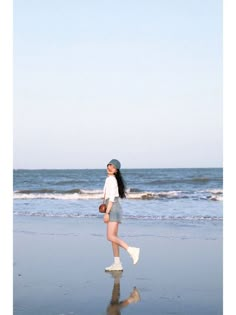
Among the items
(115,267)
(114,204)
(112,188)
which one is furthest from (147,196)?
(115,267)

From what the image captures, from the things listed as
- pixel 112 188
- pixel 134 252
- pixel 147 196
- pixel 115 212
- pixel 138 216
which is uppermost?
pixel 112 188

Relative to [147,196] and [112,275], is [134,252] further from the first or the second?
[147,196]

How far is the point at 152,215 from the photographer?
1166cm

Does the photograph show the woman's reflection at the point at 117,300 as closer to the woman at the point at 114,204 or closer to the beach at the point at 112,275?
the beach at the point at 112,275

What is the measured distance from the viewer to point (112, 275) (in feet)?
18.7

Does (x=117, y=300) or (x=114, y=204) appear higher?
(x=114, y=204)

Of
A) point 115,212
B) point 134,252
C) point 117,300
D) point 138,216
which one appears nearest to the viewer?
point 117,300

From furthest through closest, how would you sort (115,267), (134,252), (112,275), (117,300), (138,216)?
1. (138,216)
2. (134,252)
3. (115,267)
4. (112,275)
5. (117,300)

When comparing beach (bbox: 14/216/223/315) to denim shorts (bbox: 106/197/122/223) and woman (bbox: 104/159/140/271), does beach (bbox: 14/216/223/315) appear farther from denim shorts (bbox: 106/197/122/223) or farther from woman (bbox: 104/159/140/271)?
denim shorts (bbox: 106/197/122/223)

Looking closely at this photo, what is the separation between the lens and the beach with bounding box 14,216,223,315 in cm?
444

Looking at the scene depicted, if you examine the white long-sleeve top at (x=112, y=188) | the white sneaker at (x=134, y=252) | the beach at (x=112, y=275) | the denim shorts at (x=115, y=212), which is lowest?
the beach at (x=112, y=275)

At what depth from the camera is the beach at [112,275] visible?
4441 millimetres

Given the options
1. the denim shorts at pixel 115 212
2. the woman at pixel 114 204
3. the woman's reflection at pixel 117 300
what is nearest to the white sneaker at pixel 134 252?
the woman at pixel 114 204
